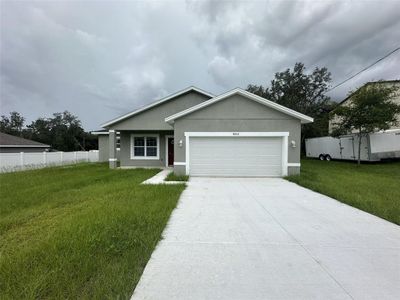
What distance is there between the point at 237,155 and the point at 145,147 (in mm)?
7780

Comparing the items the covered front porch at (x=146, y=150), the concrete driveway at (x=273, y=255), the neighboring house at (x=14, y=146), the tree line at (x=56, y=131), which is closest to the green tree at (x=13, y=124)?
the tree line at (x=56, y=131)

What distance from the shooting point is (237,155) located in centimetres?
1358

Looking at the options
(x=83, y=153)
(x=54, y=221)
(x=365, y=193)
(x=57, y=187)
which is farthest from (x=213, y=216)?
(x=83, y=153)

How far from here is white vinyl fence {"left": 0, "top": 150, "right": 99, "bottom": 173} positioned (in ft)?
56.7

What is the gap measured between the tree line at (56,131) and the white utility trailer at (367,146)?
50874 mm

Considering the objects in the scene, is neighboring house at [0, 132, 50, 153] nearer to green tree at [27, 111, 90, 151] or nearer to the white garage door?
the white garage door

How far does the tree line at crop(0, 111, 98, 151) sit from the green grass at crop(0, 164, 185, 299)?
55322mm

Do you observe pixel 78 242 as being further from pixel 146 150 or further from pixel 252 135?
pixel 146 150

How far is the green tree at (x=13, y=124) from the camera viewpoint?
6456cm

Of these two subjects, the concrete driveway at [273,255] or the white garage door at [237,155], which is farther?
the white garage door at [237,155]

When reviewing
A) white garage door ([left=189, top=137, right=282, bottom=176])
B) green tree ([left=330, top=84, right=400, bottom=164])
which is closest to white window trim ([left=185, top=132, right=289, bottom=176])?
white garage door ([left=189, top=137, right=282, bottom=176])

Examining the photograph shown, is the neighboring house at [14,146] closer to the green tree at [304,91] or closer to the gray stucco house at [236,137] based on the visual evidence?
the gray stucco house at [236,137]

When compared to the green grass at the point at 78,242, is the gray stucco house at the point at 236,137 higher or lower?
higher

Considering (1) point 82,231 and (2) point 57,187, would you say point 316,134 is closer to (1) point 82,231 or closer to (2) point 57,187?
(2) point 57,187
